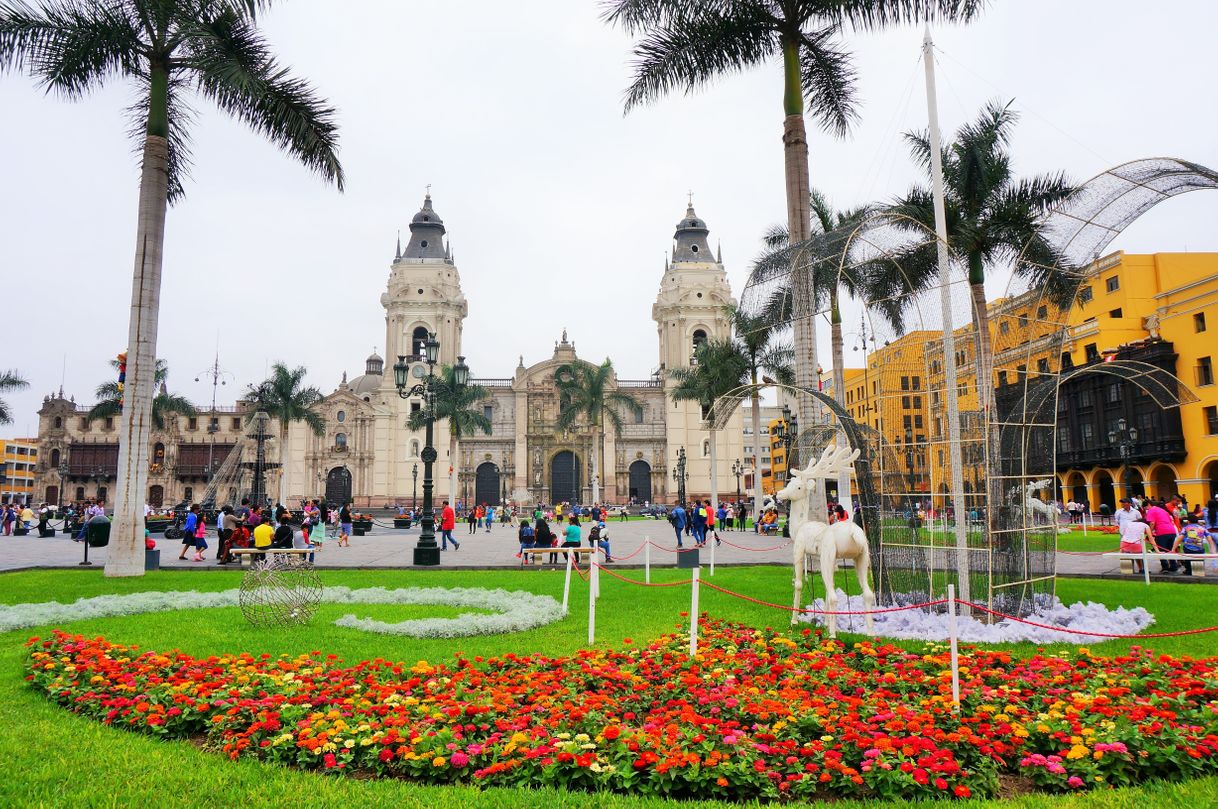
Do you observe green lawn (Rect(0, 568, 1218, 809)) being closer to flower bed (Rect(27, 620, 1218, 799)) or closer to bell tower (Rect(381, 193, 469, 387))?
flower bed (Rect(27, 620, 1218, 799))

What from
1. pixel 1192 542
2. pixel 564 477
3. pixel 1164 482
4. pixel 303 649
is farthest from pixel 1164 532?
pixel 564 477

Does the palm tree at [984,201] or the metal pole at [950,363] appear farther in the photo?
the palm tree at [984,201]

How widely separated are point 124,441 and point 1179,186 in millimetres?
20437

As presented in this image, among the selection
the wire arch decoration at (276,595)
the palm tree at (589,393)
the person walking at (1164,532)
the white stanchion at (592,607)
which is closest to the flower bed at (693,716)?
the white stanchion at (592,607)

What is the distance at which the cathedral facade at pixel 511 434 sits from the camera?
73.4 meters

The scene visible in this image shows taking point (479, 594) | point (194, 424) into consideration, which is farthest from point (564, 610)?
point (194, 424)

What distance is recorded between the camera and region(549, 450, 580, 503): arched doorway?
7444 cm

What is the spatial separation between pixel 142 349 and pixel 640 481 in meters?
59.6

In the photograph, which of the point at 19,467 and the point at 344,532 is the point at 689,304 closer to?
the point at 344,532

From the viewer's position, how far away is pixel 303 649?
9.55m

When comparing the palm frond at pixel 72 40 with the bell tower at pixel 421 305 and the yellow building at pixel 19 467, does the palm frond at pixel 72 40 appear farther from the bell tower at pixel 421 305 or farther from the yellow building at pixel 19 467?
the yellow building at pixel 19 467

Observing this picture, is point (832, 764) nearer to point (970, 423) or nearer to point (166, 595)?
point (970, 423)

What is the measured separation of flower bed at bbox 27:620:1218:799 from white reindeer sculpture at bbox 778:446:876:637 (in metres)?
1.79

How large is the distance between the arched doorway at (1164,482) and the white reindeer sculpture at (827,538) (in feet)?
132
